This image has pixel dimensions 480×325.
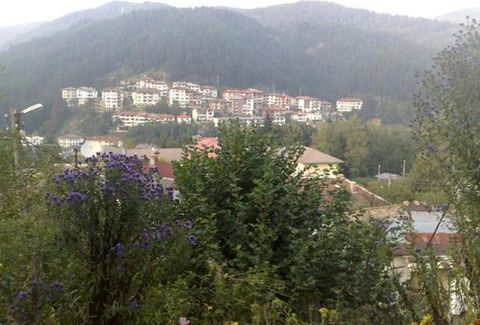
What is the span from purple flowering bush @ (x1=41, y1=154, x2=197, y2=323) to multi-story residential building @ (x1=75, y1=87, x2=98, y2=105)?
62437 mm

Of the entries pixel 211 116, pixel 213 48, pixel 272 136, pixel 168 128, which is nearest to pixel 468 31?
pixel 272 136

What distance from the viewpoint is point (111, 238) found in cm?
233

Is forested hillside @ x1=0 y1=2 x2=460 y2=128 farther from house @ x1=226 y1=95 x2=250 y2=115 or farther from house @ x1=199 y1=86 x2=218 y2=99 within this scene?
house @ x1=226 y1=95 x2=250 y2=115

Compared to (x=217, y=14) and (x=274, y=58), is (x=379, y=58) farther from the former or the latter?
(x=217, y=14)

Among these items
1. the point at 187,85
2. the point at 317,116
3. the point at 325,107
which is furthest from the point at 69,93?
the point at 325,107

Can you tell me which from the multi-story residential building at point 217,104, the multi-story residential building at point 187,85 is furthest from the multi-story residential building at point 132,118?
the multi-story residential building at point 187,85

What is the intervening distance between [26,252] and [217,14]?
12277 centimetres

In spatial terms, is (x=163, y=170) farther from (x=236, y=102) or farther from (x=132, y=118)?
(x=236, y=102)

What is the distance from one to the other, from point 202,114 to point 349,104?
22540mm

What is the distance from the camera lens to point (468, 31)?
5.34 m

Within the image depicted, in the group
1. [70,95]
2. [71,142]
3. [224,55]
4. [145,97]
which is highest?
[224,55]

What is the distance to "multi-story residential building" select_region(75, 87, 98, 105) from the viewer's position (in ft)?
208

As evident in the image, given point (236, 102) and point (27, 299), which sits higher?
point (236, 102)

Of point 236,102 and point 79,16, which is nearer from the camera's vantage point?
point 236,102
